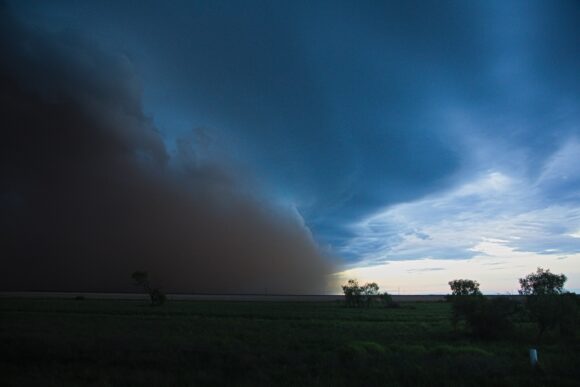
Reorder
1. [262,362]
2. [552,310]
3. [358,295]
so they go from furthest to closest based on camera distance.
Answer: [358,295] → [552,310] → [262,362]

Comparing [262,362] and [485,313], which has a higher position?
[485,313]

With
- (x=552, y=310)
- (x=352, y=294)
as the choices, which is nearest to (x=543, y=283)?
(x=552, y=310)

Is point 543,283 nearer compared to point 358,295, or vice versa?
point 543,283

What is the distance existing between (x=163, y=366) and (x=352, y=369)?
864 centimetres

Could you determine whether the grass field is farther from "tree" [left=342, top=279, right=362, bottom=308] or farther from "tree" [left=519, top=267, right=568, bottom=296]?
"tree" [left=342, top=279, right=362, bottom=308]

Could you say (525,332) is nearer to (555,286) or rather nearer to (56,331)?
(555,286)

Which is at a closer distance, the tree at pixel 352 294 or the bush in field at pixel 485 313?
the bush in field at pixel 485 313

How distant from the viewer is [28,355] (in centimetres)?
2181

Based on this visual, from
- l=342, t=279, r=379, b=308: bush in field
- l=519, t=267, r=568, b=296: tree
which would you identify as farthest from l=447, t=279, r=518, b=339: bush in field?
l=342, t=279, r=379, b=308: bush in field

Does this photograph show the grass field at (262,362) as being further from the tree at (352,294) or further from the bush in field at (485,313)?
the tree at (352,294)

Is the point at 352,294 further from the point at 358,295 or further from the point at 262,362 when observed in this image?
the point at 262,362

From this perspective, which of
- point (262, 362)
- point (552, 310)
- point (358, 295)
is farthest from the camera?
point (358, 295)

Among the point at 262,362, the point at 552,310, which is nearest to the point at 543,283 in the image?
the point at 552,310

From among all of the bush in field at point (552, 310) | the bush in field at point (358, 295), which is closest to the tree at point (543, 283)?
the bush in field at point (552, 310)
